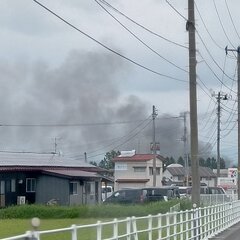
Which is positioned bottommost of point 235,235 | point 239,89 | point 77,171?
point 235,235

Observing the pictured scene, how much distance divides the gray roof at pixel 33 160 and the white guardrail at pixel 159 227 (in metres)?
21.6

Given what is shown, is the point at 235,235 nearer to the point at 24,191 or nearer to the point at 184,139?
the point at 24,191

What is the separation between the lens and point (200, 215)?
29141 millimetres

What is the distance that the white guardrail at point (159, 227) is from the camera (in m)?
12.7

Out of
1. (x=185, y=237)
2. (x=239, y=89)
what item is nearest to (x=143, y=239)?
(x=185, y=237)

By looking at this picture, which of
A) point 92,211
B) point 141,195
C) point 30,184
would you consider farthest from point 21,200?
point 92,211

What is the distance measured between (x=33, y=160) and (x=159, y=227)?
142 ft

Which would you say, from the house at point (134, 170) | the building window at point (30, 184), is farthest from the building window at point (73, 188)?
the house at point (134, 170)

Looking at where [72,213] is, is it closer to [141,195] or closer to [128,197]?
[128,197]

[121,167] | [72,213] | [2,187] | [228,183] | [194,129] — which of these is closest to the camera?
[194,129]

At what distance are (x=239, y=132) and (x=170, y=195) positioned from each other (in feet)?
26.5

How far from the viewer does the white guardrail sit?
12746 mm

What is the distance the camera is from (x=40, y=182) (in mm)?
58750

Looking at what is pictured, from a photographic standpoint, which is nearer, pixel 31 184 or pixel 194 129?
pixel 194 129
